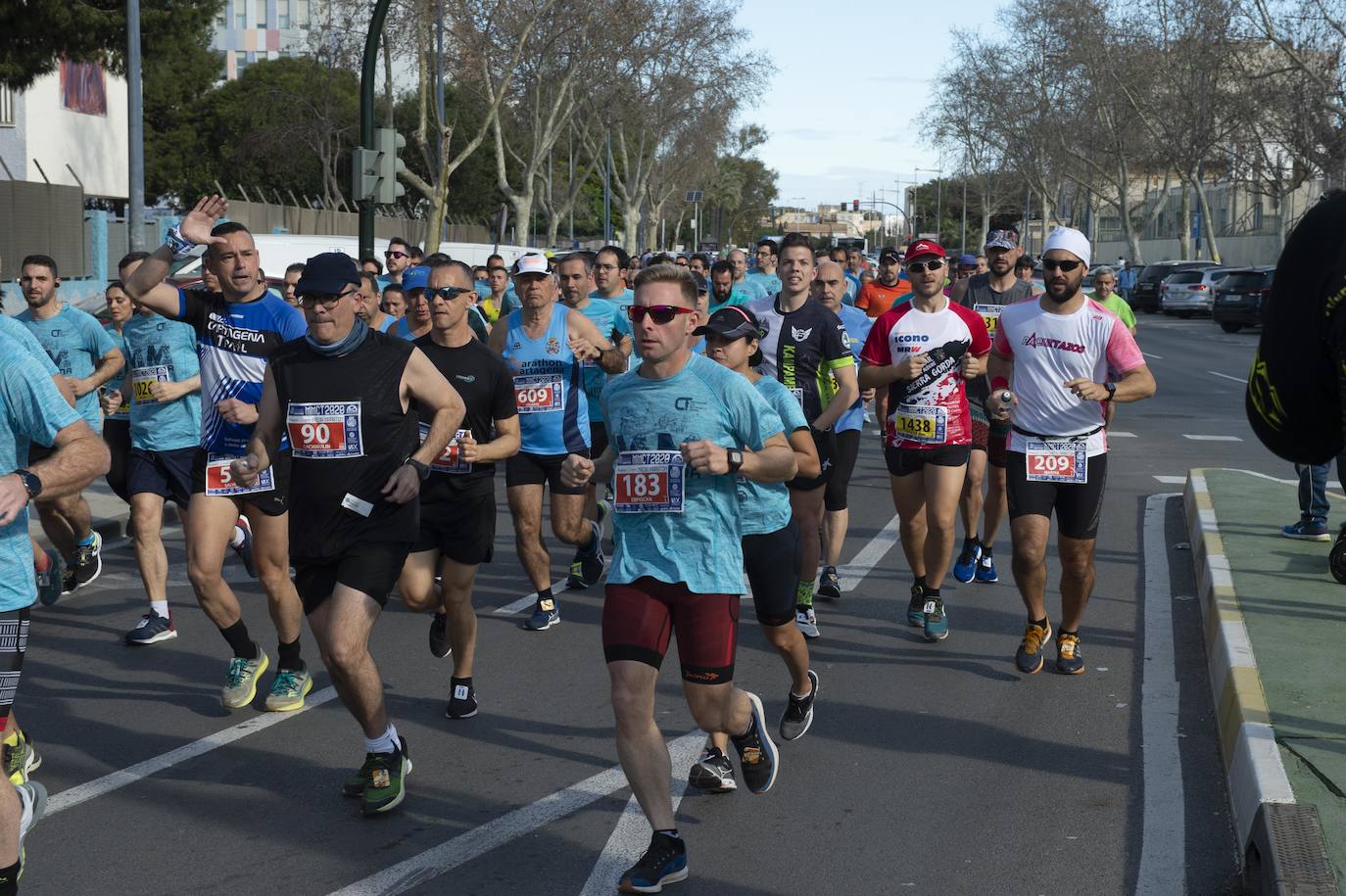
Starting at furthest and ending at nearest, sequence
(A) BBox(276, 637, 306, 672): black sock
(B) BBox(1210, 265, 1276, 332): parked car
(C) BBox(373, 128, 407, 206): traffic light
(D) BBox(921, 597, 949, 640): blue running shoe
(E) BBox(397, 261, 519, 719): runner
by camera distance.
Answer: (B) BBox(1210, 265, 1276, 332): parked car
(C) BBox(373, 128, 407, 206): traffic light
(D) BBox(921, 597, 949, 640): blue running shoe
(A) BBox(276, 637, 306, 672): black sock
(E) BBox(397, 261, 519, 719): runner

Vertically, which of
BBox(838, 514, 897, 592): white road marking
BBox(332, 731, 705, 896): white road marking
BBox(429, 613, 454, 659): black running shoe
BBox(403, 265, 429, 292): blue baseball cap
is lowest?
BBox(838, 514, 897, 592): white road marking

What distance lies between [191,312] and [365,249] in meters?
11.2

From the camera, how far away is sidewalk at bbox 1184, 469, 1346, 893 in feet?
16.0

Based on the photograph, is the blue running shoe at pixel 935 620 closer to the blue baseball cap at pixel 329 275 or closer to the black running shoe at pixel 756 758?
the black running shoe at pixel 756 758

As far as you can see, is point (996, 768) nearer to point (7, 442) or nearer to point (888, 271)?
point (7, 442)

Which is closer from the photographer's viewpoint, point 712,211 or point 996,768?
point 996,768

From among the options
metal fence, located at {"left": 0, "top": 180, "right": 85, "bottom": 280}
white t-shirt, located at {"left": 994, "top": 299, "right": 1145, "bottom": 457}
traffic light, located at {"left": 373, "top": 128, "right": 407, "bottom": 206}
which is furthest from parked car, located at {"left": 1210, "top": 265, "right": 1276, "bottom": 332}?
white t-shirt, located at {"left": 994, "top": 299, "right": 1145, "bottom": 457}

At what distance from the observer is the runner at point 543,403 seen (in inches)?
343

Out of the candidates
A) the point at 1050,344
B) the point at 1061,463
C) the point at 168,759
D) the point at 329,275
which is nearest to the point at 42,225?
the point at 168,759

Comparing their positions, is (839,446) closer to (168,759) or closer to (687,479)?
(687,479)

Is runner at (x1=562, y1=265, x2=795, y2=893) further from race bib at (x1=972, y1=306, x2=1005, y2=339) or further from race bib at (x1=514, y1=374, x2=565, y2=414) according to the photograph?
race bib at (x1=972, y1=306, x2=1005, y2=339)

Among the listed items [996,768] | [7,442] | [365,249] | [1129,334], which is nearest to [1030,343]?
[1129,334]

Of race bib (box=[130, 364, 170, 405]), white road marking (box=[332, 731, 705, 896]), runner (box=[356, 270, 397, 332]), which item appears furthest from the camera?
runner (box=[356, 270, 397, 332])

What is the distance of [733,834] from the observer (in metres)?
5.39
